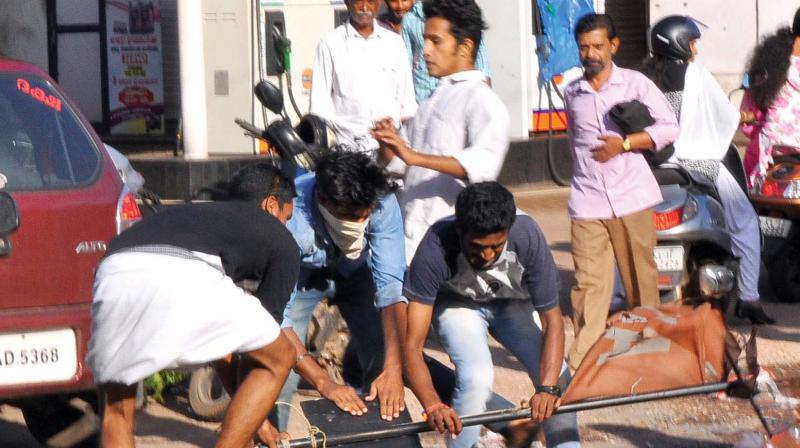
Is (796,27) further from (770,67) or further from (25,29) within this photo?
(25,29)

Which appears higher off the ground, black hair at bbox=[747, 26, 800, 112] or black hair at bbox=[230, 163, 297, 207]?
black hair at bbox=[747, 26, 800, 112]

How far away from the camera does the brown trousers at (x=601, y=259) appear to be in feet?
22.1

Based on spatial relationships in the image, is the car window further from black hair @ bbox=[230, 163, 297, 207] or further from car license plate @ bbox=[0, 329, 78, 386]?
black hair @ bbox=[230, 163, 297, 207]

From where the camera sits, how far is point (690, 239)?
304 inches

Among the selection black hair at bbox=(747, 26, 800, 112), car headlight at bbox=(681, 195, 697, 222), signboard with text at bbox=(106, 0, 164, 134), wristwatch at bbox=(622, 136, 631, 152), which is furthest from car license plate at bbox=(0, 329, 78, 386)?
signboard with text at bbox=(106, 0, 164, 134)

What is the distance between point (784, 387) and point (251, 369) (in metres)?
3.28

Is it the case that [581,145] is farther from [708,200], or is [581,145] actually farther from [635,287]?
[708,200]

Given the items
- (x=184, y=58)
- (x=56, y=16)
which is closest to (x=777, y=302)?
(x=184, y=58)

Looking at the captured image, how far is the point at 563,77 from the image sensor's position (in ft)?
44.4

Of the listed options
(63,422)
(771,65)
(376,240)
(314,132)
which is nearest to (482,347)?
(376,240)

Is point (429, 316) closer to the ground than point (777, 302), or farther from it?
farther from it

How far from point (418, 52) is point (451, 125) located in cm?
175

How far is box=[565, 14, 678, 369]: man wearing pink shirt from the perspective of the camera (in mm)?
6719

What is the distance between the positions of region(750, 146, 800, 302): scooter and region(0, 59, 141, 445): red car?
14.1ft
